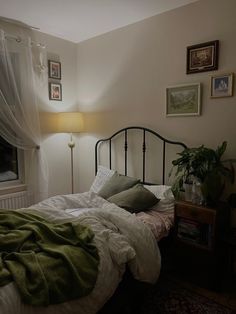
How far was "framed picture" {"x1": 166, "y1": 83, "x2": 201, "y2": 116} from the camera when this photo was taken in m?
2.38

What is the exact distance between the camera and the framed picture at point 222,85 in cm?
216

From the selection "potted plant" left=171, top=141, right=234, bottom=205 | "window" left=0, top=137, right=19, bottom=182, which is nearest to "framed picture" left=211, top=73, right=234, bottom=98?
"potted plant" left=171, top=141, right=234, bottom=205

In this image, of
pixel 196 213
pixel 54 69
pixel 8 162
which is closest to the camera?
pixel 196 213

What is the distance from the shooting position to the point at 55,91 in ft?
10.8

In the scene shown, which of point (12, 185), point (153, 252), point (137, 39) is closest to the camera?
point (153, 252)

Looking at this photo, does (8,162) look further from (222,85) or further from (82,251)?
(222,85)

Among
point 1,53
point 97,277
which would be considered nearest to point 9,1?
point 1,53

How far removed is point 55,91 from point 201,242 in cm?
250

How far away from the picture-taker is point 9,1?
2352 mm

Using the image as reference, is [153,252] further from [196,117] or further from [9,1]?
[9,1]

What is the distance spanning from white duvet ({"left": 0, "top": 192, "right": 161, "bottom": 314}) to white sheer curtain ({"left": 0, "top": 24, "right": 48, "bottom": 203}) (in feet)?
3.81

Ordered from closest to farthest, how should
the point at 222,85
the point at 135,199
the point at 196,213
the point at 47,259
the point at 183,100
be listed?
the point at 47,259 < the point at 196,213 < the point at 222,85 < the point at 135,199 < the point at 183,100

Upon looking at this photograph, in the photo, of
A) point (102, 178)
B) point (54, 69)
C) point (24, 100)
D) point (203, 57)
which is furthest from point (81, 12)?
point (102, 178)

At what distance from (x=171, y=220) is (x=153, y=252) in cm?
50
